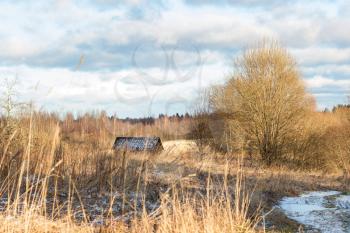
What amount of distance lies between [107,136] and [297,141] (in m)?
20.3

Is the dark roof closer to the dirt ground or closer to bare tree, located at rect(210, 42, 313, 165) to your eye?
the dirt ground

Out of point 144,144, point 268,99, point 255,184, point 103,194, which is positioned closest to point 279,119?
point 268,99

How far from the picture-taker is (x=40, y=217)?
5.66 metres

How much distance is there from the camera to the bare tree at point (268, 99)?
26.7 metres

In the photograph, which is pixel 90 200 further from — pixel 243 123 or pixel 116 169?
pixel 243 123

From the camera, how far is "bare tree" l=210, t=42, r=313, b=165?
26.7 metres

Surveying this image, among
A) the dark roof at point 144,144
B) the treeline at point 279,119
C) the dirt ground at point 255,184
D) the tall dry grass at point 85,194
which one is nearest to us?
the tall dry grass at point 85,194

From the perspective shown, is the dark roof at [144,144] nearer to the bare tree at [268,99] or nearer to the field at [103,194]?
the field at [103,194]

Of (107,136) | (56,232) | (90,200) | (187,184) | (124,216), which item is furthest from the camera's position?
(187,184)

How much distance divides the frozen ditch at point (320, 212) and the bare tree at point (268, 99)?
14401 mm

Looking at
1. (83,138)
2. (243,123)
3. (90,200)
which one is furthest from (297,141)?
(90,200)

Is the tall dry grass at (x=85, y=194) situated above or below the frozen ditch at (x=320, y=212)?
above

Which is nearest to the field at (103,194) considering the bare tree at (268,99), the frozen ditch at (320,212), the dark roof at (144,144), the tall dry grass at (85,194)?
the tall dry grass at (85,194)

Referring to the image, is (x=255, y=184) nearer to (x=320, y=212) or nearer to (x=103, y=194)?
(x=320, y=212)
